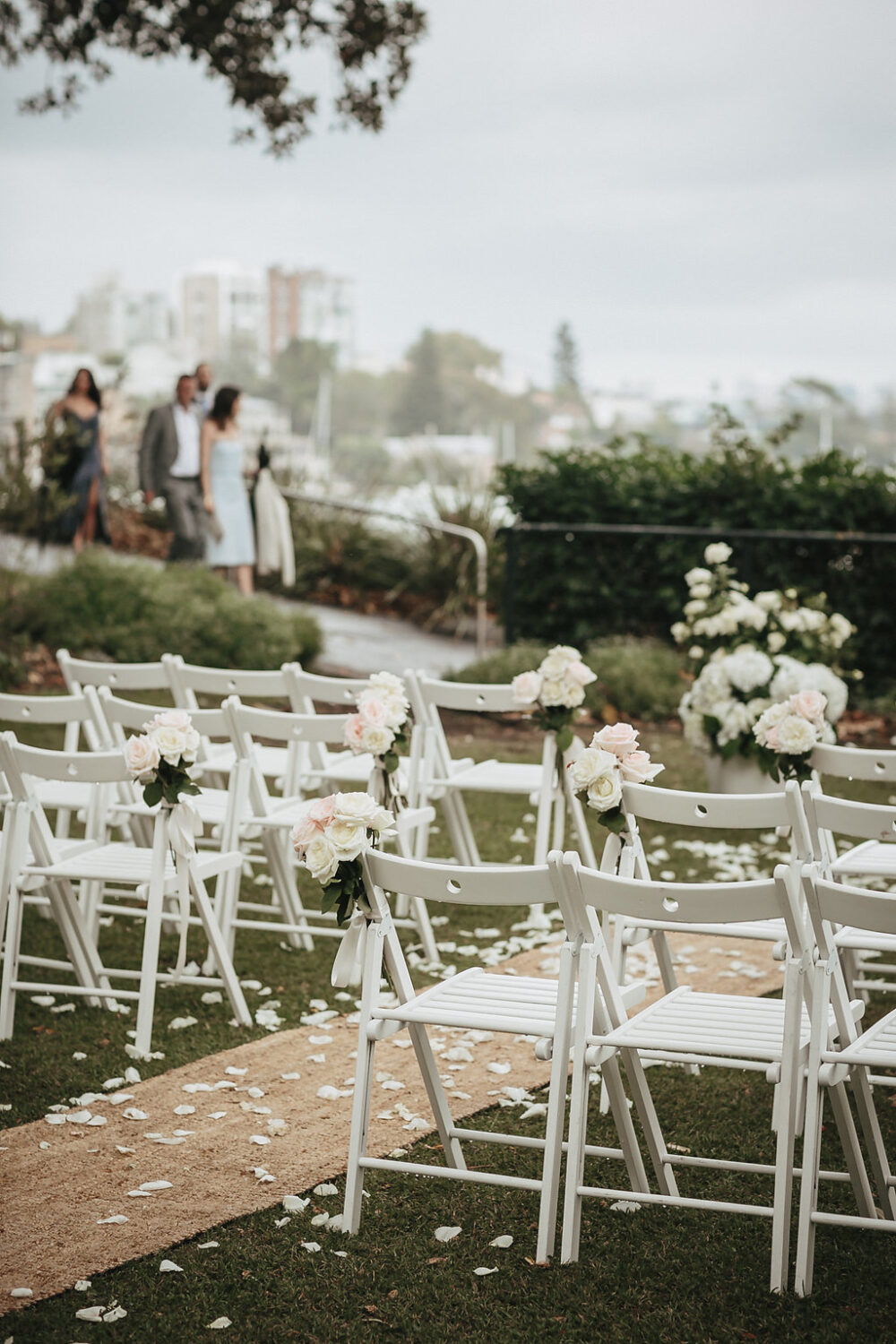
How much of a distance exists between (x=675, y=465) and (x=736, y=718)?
5436mm

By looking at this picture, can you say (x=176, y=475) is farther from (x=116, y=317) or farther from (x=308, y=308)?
(x=116, y=317)

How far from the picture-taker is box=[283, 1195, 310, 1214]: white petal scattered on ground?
3.46 m

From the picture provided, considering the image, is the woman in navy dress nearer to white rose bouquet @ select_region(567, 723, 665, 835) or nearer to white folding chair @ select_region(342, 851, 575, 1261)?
white rose bouquet @ select_region(567, 723, 665, 835)

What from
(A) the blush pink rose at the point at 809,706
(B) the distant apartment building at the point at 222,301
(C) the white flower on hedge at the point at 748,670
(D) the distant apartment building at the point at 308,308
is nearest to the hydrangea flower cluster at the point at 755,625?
(C) the white flower on hedge at the point at 748,670

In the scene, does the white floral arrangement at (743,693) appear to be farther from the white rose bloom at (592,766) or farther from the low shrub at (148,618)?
the low shrub at (148,618)

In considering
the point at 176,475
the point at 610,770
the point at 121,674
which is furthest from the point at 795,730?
the point at 176,475

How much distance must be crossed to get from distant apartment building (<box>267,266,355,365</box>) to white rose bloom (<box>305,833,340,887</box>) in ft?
108

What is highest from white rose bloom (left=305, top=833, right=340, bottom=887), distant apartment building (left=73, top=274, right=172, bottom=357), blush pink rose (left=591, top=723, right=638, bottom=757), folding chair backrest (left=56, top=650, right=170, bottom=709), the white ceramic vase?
distant apartment building (left=73, top=274, right=172, bottom=357)

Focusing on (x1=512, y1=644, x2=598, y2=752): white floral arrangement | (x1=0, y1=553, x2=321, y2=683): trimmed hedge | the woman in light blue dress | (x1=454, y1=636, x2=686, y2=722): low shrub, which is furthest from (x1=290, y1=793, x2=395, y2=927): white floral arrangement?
the woman in light blue dress

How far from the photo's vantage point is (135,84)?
24.4 meters

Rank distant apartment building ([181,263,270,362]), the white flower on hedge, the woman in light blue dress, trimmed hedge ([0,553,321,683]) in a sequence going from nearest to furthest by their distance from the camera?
the white flower on hedge, trimmed hedge ([0,553,321,683]), the woman in light blue dress, distant apartment building ([181,263,270,362])

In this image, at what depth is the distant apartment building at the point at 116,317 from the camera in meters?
36.8

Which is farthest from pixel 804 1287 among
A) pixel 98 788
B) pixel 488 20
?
pixel 488 20

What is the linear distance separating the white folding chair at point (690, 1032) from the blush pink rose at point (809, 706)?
1.61 m
